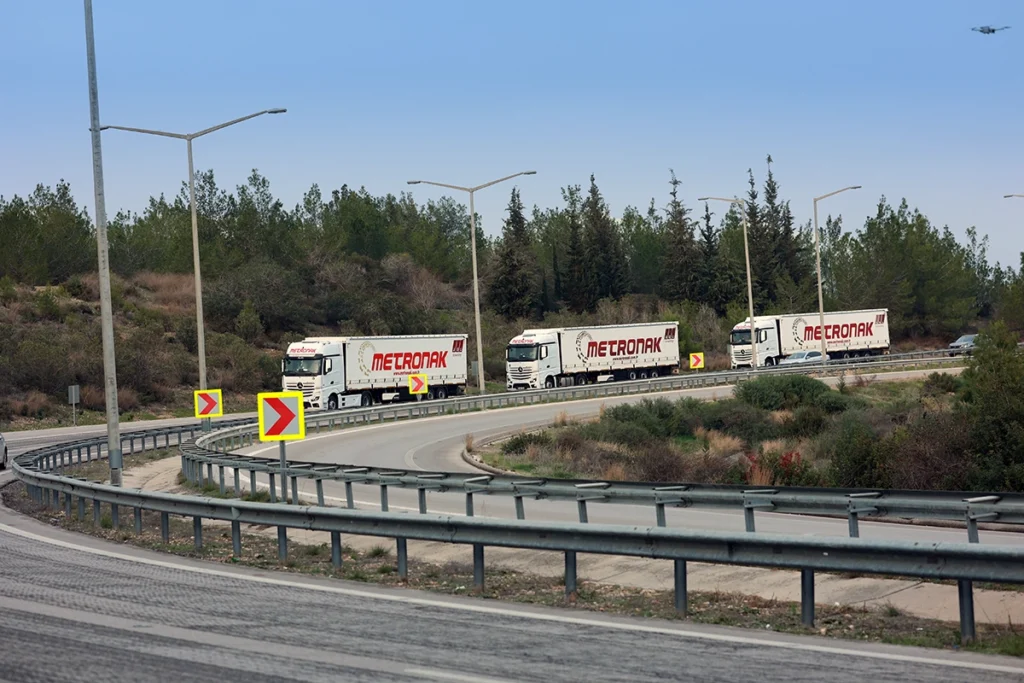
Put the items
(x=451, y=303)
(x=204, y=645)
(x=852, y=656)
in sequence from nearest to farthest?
(x=852, y=656) → (x=204, y=645) → (x=451, y=303)

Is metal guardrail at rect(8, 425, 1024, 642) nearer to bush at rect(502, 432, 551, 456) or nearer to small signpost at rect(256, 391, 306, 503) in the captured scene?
small signpost at rect(256, 391, 306, 503)

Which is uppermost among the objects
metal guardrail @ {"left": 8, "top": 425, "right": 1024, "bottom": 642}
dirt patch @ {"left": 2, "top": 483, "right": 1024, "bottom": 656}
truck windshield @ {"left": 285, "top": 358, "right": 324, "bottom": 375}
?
truck windshield @ {"left": 285, "top": 358, "right": 324, "bottom": 375}

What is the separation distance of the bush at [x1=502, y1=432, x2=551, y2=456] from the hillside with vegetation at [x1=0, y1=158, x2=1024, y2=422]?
93.0 feet

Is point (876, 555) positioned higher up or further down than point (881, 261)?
further down

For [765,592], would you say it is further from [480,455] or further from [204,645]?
[480,455]

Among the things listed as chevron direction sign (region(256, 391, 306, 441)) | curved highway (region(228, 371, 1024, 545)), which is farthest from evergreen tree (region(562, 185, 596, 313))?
chevron direction sign (region(256, 391, 306, 441))

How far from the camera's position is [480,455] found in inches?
1382

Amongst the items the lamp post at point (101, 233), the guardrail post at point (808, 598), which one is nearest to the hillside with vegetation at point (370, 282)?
the lamp post at point (101, 233)

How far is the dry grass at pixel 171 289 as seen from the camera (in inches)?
3568

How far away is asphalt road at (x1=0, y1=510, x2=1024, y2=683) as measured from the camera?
8.20m

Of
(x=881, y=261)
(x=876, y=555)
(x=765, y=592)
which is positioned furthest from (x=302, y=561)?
(x=881, y=261)

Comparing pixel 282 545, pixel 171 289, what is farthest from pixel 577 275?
pixel 282 545

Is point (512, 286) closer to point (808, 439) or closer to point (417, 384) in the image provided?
point (417, 384)

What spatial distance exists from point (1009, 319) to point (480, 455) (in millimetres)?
68220
